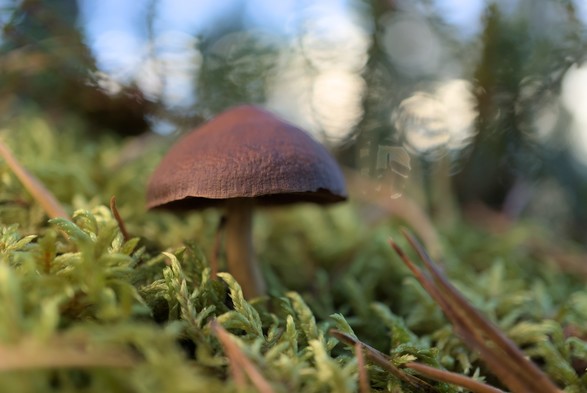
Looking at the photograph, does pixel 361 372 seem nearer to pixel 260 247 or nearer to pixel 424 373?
pixel 424 373

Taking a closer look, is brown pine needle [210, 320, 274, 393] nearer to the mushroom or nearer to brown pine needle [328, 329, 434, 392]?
brown pine needle [328, 329, 434, 392]

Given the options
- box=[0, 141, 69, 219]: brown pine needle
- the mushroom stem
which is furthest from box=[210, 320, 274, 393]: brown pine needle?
box=[0, 141, 69, 219]: brown pine needle

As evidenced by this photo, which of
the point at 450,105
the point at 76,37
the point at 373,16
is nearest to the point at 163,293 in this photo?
the point at 76,37

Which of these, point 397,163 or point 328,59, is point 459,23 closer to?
point 328,59

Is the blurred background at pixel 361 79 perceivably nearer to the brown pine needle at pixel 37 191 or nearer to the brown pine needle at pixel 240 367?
the brown pine needle at pixel 37 191

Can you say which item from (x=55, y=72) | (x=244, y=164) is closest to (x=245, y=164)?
(x=244, y=164)
